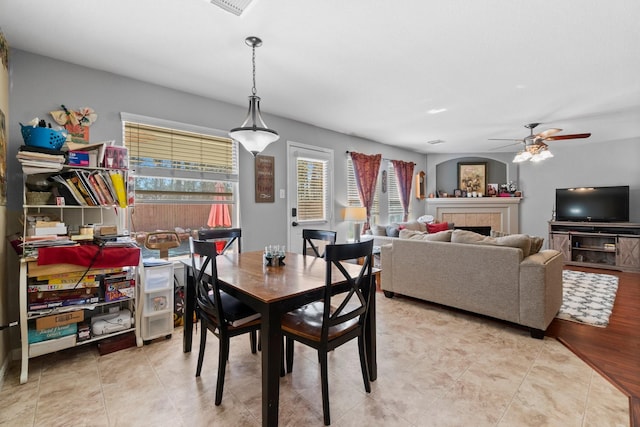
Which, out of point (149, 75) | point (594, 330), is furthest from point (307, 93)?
point (594, 330)

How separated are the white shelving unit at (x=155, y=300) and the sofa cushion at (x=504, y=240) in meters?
2.96

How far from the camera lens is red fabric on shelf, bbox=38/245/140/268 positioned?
2.14 metres

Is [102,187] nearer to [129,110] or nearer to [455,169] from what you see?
[129,110]

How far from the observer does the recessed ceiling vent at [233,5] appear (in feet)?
6.28

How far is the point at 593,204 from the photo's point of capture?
5.90m

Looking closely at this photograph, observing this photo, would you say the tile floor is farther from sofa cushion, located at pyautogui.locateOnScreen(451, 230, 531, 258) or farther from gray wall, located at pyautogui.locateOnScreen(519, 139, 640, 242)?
gray wall, located at pyautogui.locateOnScreen(519, 139, 640, 242)

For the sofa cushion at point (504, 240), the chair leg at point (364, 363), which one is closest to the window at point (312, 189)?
the sofa cushion at point (504, 240)

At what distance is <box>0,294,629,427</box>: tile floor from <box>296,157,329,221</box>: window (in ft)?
7.92

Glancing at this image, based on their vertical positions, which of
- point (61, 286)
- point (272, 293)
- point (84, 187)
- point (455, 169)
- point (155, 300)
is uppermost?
point (455, 169)

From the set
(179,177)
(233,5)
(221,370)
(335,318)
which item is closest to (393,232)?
(179,177)

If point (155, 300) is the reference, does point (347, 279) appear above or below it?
above

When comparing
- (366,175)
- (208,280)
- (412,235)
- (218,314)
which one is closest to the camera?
(218,314)

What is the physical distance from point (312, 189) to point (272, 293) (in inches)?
131

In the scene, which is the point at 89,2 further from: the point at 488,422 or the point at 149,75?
the point at 488,422
